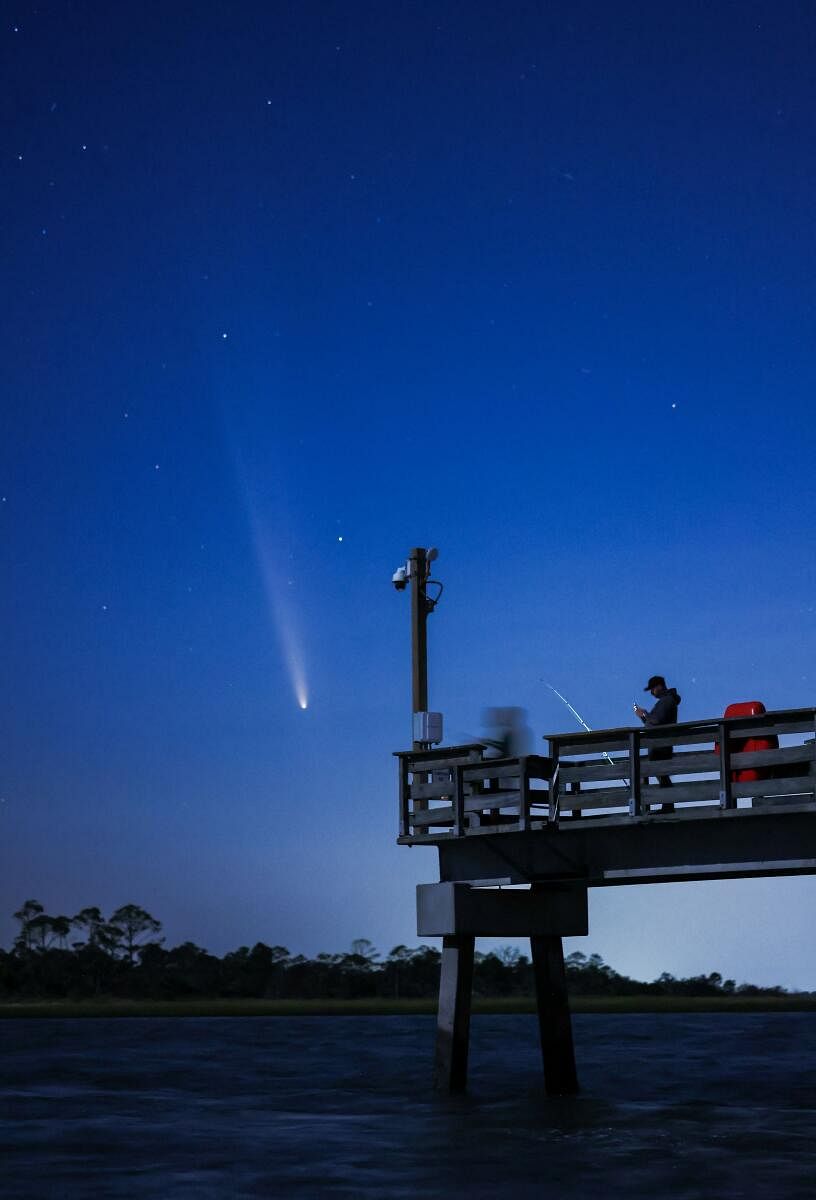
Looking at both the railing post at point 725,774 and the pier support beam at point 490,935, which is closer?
the railing post at point 725,774

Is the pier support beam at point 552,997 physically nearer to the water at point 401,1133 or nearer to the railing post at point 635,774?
the water at point 401,1133

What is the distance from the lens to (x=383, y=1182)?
1864 cm

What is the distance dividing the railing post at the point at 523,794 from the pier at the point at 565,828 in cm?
2

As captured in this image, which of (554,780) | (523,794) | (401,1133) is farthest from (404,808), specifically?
(401,1133)

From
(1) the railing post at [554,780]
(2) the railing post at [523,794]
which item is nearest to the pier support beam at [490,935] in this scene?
(2) the railing post at [523,794]

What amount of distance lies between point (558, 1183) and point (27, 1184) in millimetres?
5762

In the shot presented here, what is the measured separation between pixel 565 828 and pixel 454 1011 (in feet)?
12.4

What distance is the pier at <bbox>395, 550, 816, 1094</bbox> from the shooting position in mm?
22516

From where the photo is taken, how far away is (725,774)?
884 inches

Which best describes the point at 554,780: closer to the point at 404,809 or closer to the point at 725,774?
the point at 404,809

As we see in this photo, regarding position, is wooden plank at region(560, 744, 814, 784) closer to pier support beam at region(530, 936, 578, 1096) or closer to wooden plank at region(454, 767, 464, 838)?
wooden plank at region(454, 767, 464, 838)

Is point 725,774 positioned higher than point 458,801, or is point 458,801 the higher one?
point 458,801

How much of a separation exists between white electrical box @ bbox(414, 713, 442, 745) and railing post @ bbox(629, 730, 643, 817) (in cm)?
437

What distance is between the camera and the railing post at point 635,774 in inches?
917
